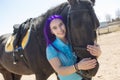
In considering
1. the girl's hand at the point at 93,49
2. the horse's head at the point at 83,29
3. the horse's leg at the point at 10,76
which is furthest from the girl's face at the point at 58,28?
the horse's leg at the point at 10,76

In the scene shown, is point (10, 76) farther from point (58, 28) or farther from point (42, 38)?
point (58, 28)

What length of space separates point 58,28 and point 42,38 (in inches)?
47.6

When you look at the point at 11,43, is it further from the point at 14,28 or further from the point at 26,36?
the point at 26,36

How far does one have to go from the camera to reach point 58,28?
3.13 meters

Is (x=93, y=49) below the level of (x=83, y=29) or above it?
below

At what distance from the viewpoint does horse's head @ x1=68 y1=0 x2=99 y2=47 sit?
298cm

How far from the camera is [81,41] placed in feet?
9.89

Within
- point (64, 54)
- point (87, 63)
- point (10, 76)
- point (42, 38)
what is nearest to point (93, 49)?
point (87, 63)

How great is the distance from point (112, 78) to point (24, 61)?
3774mm

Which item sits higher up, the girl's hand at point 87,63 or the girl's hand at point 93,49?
the girl's hand at point 93,49

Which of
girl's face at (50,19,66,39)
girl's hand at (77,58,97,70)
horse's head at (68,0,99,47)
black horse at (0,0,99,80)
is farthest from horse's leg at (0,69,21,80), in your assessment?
girl's hand at (77,58,97,70)

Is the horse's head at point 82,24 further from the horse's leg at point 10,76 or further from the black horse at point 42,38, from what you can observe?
the horse's leg at point 10,76

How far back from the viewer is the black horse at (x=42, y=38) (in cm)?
300

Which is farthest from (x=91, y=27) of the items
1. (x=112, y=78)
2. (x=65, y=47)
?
(x=112, y=78)
